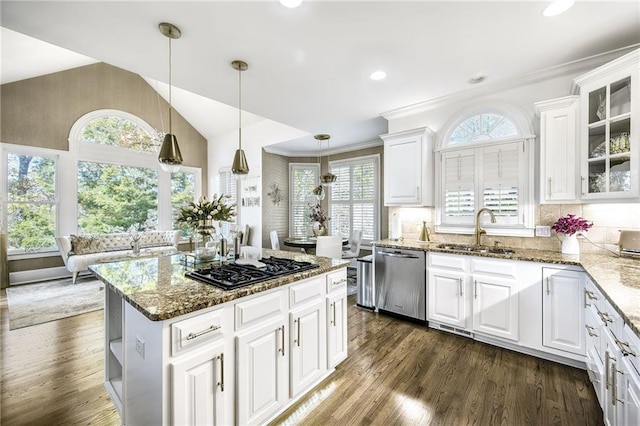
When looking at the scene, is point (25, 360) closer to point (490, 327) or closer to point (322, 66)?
point (322, 66)

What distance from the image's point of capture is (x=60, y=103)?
214 inches

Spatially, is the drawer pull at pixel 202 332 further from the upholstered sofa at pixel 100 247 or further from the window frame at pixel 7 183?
the window frame at pixel 7 183

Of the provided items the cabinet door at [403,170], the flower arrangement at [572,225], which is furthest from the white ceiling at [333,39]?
the flower arrangement at [572,225]

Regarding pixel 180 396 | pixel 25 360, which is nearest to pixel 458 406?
pixel 180 396

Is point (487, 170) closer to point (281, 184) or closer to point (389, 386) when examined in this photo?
point (389, 386)

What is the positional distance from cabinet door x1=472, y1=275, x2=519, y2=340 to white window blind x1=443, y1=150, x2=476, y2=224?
880 mm

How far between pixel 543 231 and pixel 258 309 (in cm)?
297

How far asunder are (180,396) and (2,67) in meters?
6.29

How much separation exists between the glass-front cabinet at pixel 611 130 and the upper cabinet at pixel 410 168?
55.8 inches

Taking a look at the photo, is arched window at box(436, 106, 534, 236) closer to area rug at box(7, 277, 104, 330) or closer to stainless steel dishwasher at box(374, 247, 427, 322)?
stainless steel dishwasher at box(374, 247, 427, 322)

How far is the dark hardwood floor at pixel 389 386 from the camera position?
1783 millimetres

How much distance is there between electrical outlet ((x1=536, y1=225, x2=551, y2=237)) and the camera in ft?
9.11

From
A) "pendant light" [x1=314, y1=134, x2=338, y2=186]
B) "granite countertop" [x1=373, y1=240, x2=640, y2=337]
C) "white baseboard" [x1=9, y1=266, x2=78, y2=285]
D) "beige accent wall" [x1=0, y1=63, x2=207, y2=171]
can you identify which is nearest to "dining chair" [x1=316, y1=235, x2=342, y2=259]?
"granite countertop" [x1=373, y1=240, x2=640, y2=337]

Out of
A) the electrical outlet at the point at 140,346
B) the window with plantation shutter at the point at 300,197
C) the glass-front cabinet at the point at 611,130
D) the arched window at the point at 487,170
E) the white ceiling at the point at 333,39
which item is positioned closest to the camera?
the electrical outlet at the point at 140,346
